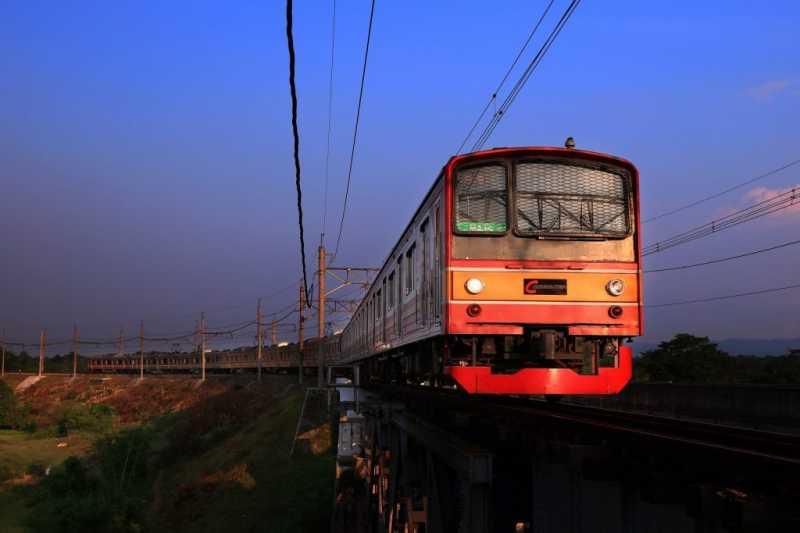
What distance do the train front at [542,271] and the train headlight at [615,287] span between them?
Result: 0.01 metres

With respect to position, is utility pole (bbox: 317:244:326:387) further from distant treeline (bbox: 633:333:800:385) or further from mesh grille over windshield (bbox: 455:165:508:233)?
mesh grille over windshield (bbox: 455:165:508:233)

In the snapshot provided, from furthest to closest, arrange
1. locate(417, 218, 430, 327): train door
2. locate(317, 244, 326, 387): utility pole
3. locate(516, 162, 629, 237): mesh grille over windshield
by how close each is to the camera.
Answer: locate(317, 244, 326, 387): utility pole → locate(417, 218, 430, 327): train door → locate(516, 162, 629, 237): mesh grille over windshield

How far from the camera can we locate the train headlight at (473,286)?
9.06m

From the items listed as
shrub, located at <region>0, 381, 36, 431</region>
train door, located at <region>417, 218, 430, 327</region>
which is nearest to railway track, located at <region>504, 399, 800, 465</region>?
train door, located at <region>417, 218, 430, 327</region>

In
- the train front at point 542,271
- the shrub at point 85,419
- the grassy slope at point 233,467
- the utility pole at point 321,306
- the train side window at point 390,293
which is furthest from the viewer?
the shrub at point 85,419

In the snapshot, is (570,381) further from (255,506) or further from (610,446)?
(255,506)

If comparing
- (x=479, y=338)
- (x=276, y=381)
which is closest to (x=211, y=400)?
(x=276, y=381)

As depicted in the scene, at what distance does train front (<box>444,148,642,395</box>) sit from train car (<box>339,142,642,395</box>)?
0.04ft

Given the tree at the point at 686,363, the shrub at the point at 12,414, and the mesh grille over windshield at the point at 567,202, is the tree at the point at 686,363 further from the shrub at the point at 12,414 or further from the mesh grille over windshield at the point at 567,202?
the shrub at the point at 12,414

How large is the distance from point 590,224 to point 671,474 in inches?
227

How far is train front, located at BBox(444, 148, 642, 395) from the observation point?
355 inches

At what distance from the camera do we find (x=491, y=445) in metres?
7.75

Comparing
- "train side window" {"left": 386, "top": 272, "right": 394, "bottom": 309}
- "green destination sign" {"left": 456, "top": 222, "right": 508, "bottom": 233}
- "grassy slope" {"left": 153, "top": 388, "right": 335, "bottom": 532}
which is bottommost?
"grassy slope" {"left": 153, "top": 388, "right": 335, "bottom": 532}

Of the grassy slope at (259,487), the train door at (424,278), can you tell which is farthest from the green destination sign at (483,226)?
the grassy slope at (259,487)
